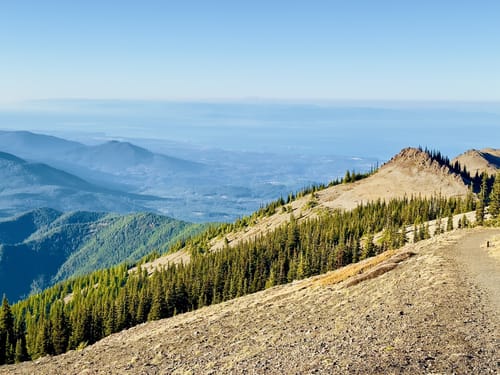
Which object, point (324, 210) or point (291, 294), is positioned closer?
point (291, 294)

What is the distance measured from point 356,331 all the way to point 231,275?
8307 centimetres

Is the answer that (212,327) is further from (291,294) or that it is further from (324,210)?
(324,210)

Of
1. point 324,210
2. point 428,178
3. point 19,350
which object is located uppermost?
point 428,178

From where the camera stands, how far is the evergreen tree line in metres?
105

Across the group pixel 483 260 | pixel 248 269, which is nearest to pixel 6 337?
pixel 248 269

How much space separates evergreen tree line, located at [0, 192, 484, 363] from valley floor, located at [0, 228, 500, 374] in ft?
113

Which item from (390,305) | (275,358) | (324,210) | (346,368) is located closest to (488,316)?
(390,305)

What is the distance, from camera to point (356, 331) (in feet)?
137

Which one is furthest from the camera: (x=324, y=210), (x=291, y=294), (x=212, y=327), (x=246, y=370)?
(x=324, y=210)

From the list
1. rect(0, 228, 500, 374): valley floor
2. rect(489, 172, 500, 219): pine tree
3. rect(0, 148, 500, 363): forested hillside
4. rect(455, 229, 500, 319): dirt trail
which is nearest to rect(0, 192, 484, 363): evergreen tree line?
rect(0, 148, 500, 363): forested hillside

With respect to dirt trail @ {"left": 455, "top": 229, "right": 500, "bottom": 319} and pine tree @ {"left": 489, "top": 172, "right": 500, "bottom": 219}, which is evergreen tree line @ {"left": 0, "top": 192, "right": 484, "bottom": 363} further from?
dirt trail @ {"left": 455, "top": 229, "right": 500, "bottom": 319}

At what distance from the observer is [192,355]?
48656mm

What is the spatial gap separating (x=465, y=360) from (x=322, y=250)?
267 feet

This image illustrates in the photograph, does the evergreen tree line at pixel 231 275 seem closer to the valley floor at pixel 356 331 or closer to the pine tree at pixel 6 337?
the pine tree at pixel 6 337
